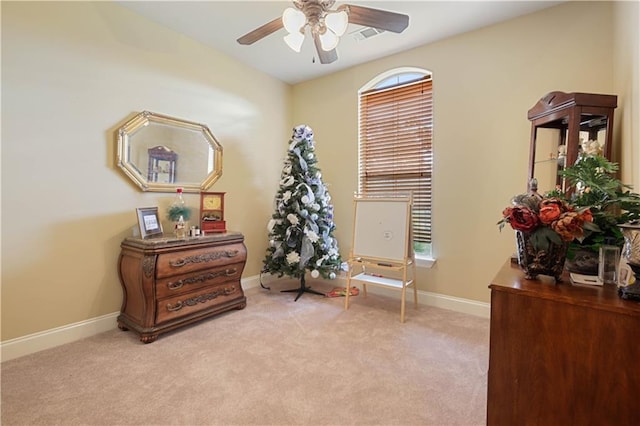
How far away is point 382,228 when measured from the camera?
3131 millimetres

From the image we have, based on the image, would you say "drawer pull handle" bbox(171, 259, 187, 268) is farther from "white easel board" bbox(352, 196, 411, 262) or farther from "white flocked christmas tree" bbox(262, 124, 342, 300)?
"white easel board" bbox(352, 196, 411, 262)

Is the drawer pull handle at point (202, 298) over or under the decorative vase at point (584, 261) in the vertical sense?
under

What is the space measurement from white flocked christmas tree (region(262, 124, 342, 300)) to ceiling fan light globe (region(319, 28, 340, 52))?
1448mm

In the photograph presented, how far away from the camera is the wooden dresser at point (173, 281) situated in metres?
2.38

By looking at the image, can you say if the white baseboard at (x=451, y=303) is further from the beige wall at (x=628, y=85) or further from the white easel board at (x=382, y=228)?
the beige wall at (x=628, y=85)

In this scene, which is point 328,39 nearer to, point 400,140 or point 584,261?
point 400,140

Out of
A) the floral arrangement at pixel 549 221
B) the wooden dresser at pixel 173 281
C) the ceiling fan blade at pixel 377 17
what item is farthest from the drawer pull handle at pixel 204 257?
the floral arrangement at pixel 549 221

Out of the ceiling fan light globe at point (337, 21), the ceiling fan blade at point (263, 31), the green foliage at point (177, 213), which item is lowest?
the green foliage at point (177, 213)

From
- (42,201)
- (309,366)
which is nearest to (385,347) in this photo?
(309,366)

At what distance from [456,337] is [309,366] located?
51.5 inches

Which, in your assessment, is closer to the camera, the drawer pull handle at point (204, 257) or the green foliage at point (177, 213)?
the drawer pull handle at point (204, 257)

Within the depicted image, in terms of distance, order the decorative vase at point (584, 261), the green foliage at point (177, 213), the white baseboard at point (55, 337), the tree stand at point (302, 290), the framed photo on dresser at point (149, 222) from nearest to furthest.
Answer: the decorative vase at point (584, 261)
the white baseboard at point (55, 337)
the framed photo on dresser at point (149, 222)
the green foliage at point (177, 213)
the tree stand at point (302, 290)

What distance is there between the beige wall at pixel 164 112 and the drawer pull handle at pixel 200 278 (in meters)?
0.63

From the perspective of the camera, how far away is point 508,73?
279cm
